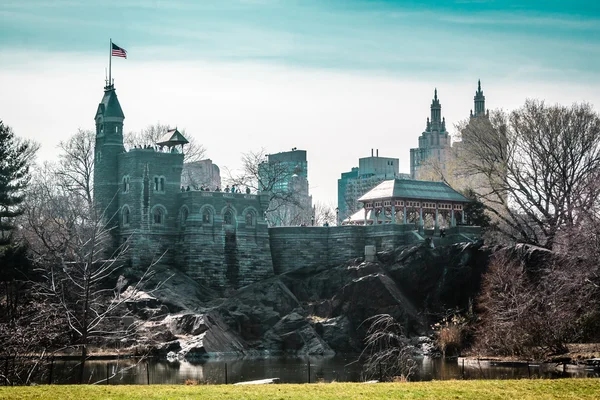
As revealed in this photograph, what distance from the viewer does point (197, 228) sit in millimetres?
81188

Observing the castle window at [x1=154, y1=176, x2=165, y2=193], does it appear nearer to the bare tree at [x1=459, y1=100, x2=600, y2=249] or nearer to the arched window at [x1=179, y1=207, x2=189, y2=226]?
the arched window at [x1=179, y1=207, x2=189, y2=226]

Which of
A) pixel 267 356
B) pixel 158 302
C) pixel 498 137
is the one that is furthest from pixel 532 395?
pixel 498 137

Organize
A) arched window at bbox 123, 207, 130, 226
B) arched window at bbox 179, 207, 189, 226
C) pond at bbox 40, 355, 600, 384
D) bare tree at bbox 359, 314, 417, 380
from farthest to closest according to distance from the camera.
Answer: arched window at bbox 179, 207, 189, 226, arched window at bbox 123, 207, 130, 226, pond at bbox 40, 355, 600, 384, bare tree at bbox 359, 314, 417, 380

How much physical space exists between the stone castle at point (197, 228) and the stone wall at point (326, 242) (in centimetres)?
7

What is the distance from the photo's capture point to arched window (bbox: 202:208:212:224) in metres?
81.9

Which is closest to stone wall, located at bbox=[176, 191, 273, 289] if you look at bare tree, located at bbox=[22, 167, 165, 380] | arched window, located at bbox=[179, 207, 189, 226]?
arched window, located at bbox=[179, 207, 189, 226]

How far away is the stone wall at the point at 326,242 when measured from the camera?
81.1 metres

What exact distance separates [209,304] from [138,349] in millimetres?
8935

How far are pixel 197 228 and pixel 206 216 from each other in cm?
145

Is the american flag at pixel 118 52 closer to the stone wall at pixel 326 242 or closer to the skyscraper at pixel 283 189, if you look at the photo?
the stone wall at pixel 326 242

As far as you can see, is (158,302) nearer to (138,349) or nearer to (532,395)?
(138,349)

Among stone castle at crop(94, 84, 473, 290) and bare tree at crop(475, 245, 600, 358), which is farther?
stone castle at crop(94, 84, 473, 290)

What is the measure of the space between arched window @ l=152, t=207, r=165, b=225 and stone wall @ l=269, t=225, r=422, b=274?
8.76m

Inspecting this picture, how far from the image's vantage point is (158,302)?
72.9 m
